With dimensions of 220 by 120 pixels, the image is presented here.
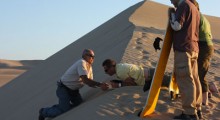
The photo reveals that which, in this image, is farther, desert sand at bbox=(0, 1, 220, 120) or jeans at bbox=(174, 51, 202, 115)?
desert sand at bbox=(0, 1, 220, 120)

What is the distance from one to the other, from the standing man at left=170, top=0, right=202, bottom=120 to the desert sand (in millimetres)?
488

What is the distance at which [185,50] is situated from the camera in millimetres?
6836

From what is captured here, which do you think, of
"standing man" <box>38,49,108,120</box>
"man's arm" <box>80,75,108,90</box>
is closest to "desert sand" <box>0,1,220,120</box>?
"man's arm" <box>80,75,108,90</box>

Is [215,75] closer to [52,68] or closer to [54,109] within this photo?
[54,109]

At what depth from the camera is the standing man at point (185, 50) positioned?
681 centimetres

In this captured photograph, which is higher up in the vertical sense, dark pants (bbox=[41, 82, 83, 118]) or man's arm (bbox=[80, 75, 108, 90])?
man's arm (bbox=[80, 75, 108, 90])

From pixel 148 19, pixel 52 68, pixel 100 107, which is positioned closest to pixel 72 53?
pixel 52 68

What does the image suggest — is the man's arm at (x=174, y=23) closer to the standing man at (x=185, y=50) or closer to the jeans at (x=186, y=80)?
the standing man at (x=185, y=50)

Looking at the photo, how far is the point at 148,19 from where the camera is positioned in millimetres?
21438

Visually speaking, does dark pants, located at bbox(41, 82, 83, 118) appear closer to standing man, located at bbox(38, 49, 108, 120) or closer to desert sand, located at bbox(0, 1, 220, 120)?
standing man, located at bbox(38, 49, 108, 120)

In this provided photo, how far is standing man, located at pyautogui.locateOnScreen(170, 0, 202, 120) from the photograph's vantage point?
6809 mm

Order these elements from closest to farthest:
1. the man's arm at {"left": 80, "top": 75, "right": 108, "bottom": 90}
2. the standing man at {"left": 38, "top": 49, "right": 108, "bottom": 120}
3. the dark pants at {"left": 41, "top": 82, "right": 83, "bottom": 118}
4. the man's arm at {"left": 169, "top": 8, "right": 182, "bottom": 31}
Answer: the man's arm at {"left": 169, "top": 8, "right": 182, "bottom": 31} → the man's arm at {"left": 80, "top": 75, "right": 108, "bottom": 90} → the standing man at {"left": 38, "top": 49, "right": 108, "bottom": 120} → the dark pants at {"left": 41, "top": 82, "right": 83, "bottom": 118}

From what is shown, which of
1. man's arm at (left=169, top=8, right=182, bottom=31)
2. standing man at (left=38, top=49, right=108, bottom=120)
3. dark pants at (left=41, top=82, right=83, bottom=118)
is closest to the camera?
man's arm at (left=169, top=8, right=182, bottom=31)

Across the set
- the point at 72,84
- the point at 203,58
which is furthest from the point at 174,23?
the point at 72,84
